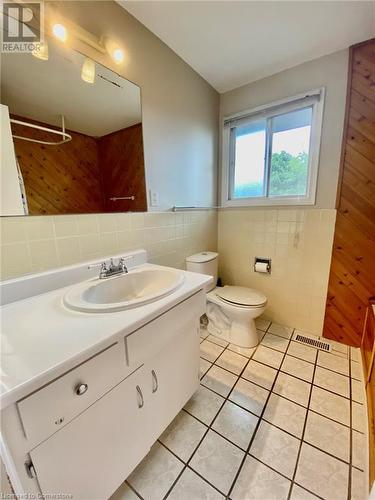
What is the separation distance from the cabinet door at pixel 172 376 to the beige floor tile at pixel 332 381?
2.96ft

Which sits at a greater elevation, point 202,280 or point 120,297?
point 202,280

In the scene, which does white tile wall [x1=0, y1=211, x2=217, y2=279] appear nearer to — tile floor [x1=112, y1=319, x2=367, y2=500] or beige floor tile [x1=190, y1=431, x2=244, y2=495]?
tile floor [x1=112, y1=319, x2=367, y2=500]

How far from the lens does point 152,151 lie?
145 cm

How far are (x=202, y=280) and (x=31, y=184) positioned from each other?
91 cm

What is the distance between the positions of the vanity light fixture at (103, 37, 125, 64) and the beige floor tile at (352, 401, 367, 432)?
2410mm

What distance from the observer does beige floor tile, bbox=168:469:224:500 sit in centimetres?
86

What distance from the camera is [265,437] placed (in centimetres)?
108

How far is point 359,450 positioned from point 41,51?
2.39 m

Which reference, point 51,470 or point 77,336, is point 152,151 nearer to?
point 77,336

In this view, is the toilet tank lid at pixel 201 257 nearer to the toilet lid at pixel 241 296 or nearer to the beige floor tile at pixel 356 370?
the toilet lid at pixel 241 296

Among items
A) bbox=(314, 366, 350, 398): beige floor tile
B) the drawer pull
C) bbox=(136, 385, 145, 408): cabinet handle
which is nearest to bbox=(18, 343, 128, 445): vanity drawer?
the drawer pull

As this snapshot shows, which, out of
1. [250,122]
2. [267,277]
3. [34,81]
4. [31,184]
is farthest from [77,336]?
[250,122]

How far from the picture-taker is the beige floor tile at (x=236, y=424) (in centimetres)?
107

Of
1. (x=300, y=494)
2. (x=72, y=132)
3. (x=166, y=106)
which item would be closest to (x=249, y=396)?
(x=300, y=494)
